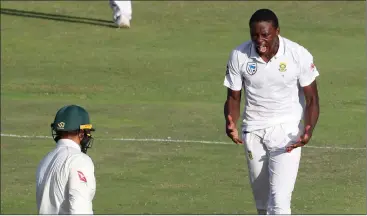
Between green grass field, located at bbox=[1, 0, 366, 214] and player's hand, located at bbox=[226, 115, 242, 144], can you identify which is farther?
green grass field, located at bbox=[1, 0, 366, 214]

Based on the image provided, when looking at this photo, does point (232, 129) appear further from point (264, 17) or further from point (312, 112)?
point (264, 17)

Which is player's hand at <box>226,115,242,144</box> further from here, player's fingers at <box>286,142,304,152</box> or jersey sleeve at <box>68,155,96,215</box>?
jersey sleeve at <box>68,155,96,215</box>

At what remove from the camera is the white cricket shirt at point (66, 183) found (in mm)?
8930

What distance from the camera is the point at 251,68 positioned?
1164cm

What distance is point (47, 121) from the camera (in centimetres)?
2108

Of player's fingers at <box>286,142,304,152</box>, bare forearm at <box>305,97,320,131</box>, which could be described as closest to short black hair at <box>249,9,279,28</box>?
bare forearm at <box>305,97,320,131</box>

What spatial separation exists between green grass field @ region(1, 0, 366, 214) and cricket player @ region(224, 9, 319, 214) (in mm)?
3458

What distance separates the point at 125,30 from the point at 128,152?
12021 mm

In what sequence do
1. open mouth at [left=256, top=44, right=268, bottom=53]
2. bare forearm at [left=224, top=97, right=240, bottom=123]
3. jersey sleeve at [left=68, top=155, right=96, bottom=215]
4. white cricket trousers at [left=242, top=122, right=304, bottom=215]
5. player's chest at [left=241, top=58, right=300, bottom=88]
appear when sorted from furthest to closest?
1. bare forearm at [left=224, top=97, right=240, bottom=123]
2. white cricket trousers at [left=242, top=122, right=304, bottom=215]
3. player's chest at [left=241, top=58, right=300, bottom=88]
4. open mouth at [left=256, top=44, right=268, bottom=53]
5. jersey sleeve at [left=68, top=155, right=96, bottom=215]

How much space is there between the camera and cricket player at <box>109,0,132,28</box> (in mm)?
30109

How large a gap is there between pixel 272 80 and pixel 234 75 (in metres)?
0.40

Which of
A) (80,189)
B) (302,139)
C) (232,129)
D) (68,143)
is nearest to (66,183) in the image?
(80,189)

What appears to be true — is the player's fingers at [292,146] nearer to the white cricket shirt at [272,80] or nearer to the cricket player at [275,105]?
the cricket player at [275,105]

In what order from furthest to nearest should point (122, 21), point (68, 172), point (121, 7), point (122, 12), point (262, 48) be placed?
point (122, 21)
point (122, 12)
point (121, 7)
point (262, 48)
point (68, 172)
